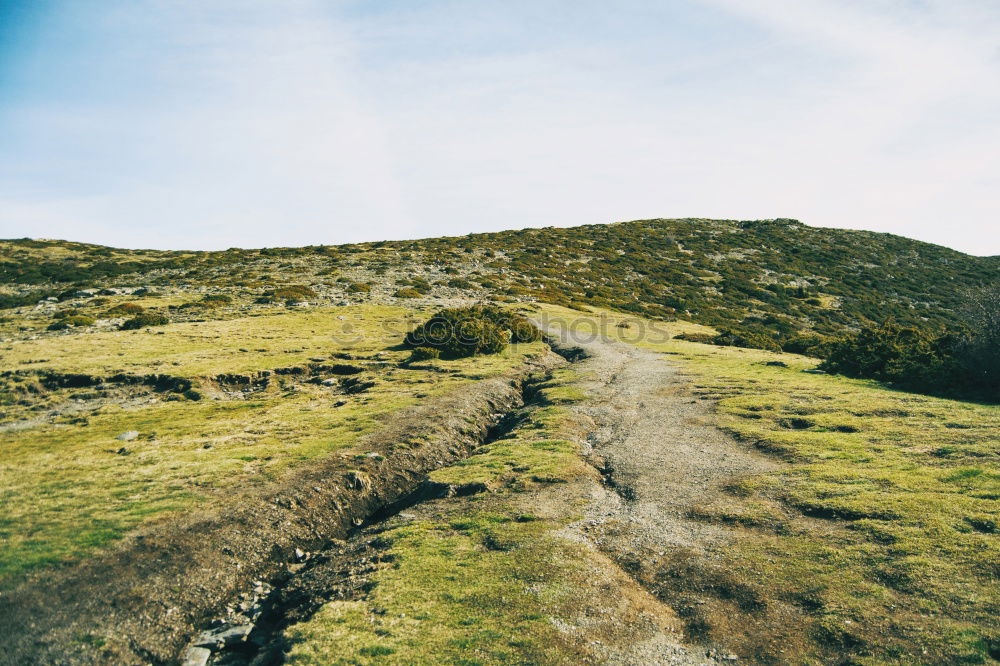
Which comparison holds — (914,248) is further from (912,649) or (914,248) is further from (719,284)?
(912,649)

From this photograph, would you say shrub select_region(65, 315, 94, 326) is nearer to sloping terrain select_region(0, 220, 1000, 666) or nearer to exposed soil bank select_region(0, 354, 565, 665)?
sloping terrain select_region(0, 220, 1000, 666)

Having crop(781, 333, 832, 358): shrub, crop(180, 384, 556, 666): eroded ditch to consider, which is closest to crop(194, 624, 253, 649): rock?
crop(180, 384, 556, 666): eroded ditch

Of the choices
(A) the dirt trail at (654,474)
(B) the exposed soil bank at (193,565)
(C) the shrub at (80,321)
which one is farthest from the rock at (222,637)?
(C) the shrub at (80,321)

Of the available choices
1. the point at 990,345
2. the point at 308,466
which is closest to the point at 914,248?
the point at 990,345

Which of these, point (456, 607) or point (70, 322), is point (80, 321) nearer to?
point (70, 322)

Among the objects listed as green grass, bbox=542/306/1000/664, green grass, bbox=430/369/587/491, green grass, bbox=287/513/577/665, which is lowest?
green grass, bbox=287/513/577/665

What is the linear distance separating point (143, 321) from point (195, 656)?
33419 mm

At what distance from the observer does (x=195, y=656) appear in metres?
8.89

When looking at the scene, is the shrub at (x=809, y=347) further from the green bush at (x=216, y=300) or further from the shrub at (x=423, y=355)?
the green bush at (x=216, y=300)

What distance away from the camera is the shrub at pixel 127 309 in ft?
125

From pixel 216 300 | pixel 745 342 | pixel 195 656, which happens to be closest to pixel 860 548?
pixel 195 656

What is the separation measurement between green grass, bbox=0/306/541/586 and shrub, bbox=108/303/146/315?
7.52 m

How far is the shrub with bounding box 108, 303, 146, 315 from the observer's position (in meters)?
38.0

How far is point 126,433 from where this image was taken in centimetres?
1744
